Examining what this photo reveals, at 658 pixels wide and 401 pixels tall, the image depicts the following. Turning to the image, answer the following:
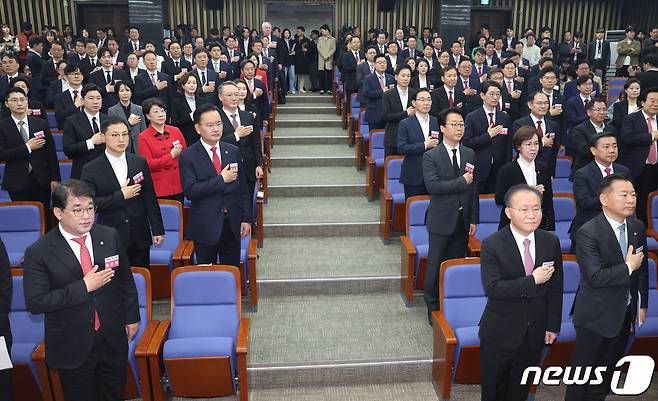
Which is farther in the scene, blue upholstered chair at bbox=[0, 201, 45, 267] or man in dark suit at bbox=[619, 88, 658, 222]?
man in dark suit at bbox=[619, 88, 658, 222]

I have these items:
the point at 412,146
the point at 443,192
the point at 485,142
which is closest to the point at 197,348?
the point at 443,192

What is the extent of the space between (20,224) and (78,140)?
0.74m

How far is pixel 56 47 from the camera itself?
709cm

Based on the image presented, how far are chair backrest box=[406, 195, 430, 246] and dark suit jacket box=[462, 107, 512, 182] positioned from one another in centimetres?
67

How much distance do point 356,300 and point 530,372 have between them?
1.64 meters

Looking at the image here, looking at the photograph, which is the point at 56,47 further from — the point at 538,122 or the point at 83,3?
the point at 538,122

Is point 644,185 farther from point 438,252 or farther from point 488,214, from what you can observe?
point 438,252

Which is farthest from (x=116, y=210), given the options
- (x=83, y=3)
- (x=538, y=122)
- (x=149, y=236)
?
(x=83, y=3)

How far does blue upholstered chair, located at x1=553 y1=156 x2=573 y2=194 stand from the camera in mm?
5301

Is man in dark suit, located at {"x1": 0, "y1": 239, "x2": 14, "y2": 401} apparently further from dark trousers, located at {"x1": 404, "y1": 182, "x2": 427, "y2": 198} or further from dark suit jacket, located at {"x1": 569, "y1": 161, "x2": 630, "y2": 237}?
dark suit jacket, located at {"x1": 569, "y1": 161, "x2": 630, "y2": 237}

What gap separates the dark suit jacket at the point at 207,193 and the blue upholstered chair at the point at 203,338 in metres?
0.28

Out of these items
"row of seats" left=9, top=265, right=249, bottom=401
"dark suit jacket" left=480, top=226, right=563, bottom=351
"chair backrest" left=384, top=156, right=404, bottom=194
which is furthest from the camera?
"chair backrest" left=384, top=156, right=404, bottom=194

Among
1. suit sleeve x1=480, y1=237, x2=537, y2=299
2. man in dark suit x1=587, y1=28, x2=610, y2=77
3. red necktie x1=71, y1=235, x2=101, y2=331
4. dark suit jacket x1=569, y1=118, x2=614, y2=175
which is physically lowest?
suit sleeve x1=480, y1=237, x2=537, y2=299

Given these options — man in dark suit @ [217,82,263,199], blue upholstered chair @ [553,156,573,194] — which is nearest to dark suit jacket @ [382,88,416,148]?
man in dark suit @ [217,82,263,199]
